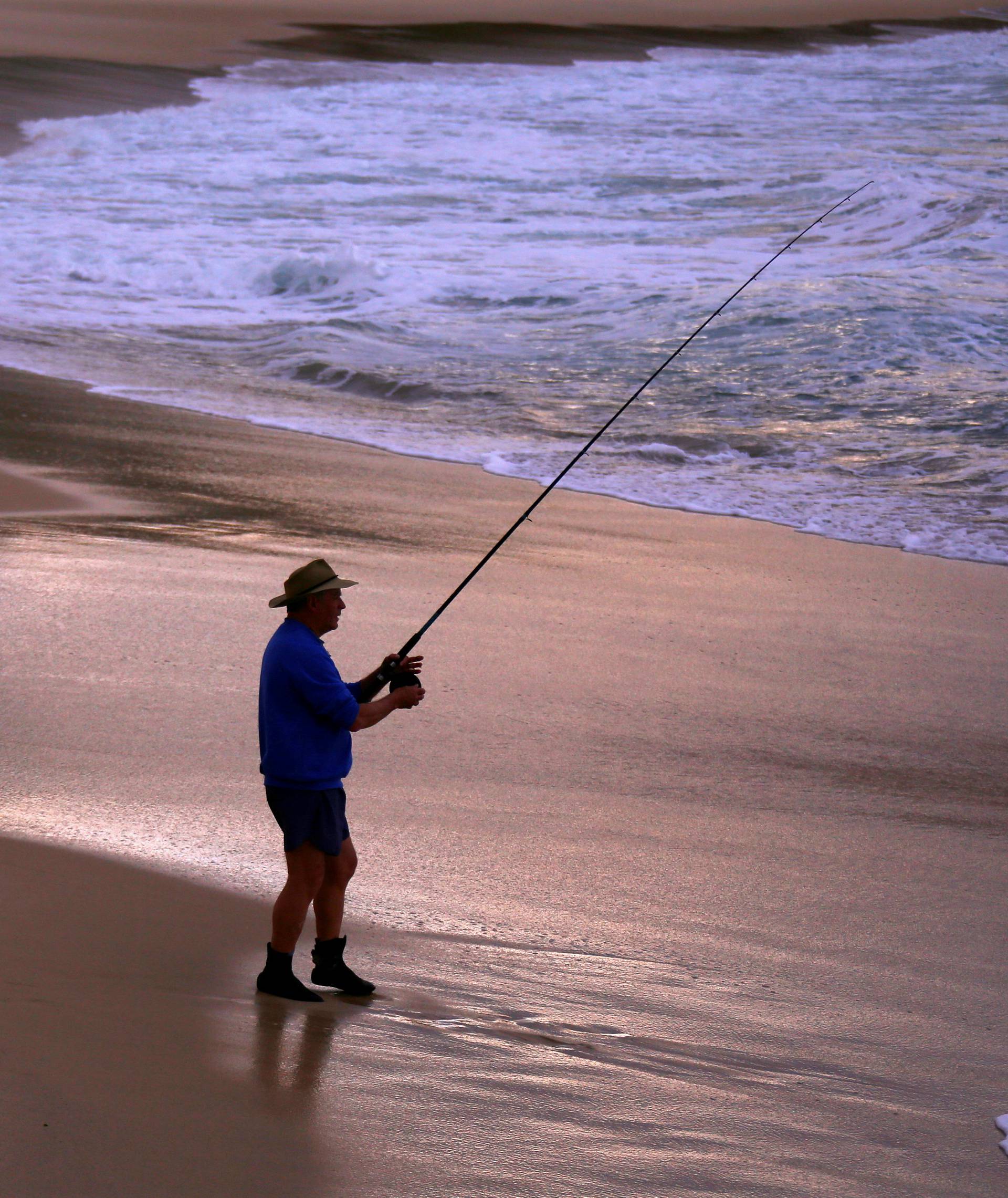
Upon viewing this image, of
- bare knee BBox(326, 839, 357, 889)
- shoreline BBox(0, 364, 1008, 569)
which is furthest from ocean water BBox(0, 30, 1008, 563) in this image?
bare knee BBox(326, 839, 357, 889)

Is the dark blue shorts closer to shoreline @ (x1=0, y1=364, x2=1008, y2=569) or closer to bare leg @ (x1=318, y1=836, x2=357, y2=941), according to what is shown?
bare leg @ (x1=318, y1=836, x2=357, y2=941)

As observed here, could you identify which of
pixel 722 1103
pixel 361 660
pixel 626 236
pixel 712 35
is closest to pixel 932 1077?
pixel 722 1103

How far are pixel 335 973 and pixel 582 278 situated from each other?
14071mm

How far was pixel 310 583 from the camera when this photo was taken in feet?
9.61

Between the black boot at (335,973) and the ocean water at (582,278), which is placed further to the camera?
the ocean water at (582,278)

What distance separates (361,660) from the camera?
17.6 ft

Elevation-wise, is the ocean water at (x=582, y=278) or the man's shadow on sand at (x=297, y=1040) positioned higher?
the ocean water at (x=582, y=278)

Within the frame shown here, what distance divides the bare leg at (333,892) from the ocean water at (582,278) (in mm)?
5501

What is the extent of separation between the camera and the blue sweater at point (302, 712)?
2.88m

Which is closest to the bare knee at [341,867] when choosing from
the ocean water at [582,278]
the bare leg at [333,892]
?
the bare leg at [333,892]

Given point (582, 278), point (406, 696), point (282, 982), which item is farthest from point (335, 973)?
point (582, 278)

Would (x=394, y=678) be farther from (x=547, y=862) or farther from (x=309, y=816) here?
(x=547, y=862)

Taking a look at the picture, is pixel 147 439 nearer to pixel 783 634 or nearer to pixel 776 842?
pixel 783 634

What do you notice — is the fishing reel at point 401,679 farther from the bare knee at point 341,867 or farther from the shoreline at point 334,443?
the shoreline at point 334,443
